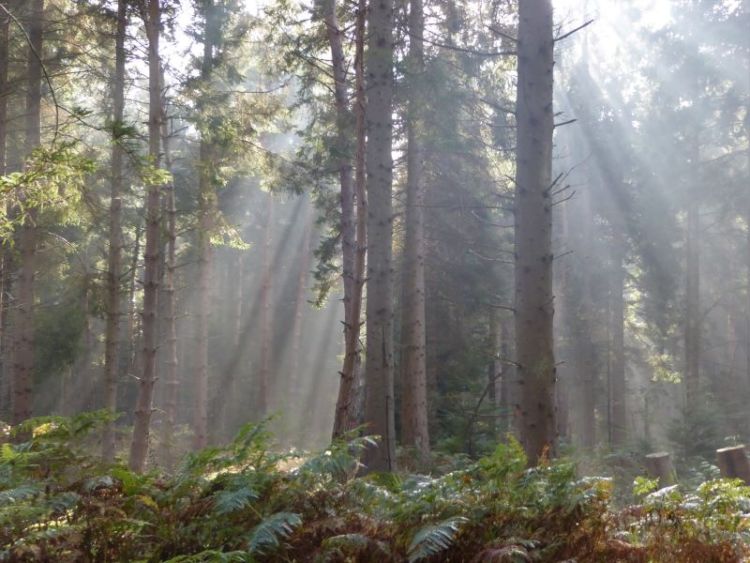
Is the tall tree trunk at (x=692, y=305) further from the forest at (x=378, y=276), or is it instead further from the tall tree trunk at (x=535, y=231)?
the tall tree trunk at (x=535, y=231)

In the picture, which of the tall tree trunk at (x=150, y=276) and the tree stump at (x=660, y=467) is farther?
the tall tree trunk at (x=150, y=276)

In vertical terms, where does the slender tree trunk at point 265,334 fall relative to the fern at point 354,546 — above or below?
above

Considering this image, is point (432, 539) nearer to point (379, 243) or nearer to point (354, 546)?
point (354, 546)

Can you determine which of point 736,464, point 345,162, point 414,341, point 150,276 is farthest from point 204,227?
point 736,464

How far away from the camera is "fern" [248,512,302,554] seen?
4.02 metres

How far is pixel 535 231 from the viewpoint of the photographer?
7070 mm

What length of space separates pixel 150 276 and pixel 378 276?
14.9 ft

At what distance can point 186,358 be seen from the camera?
36.8 m

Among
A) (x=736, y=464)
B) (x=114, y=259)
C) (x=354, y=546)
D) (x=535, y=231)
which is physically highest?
(x=114, y=259)

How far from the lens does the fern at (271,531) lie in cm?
402

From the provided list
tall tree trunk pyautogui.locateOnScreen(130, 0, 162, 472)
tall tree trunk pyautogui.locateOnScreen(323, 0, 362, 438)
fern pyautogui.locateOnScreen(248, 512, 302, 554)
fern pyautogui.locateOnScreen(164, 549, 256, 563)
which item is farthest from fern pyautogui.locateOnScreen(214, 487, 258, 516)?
tall tree trunk pyautogui.locateOnScreen(130, 0, 162, 472)

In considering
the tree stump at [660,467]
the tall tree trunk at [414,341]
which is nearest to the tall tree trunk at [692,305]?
the tall tree trunk at [414,341]

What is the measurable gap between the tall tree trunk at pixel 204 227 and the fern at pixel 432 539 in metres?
10.8

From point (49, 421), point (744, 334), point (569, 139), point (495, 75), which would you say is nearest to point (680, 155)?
point (569, 139)
